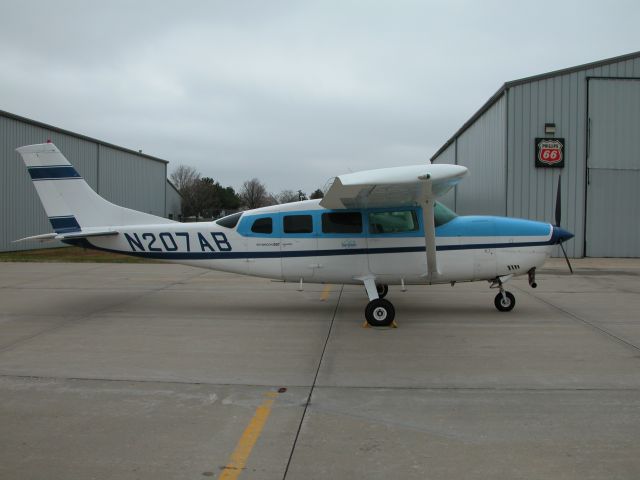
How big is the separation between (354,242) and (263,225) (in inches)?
69.3

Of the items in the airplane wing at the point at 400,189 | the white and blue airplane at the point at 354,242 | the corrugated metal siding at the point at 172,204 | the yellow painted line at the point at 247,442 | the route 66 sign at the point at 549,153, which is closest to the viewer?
the yellow painted line at the point at 247,442

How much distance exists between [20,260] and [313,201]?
15972 millimetres

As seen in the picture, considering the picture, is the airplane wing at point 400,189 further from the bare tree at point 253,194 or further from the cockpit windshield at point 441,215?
the bare tree at point 253,194

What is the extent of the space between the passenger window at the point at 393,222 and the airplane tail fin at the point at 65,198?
4498 mm

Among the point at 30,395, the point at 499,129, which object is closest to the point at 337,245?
the point at 30,395

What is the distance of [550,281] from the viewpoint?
47.0ft

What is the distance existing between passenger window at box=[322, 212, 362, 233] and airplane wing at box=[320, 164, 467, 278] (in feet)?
0.80

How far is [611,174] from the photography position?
835 inches

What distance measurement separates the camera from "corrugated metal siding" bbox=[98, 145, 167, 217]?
1352 inches

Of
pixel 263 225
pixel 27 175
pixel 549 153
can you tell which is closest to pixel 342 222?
pixel 263 225

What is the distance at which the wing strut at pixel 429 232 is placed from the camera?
7.93m

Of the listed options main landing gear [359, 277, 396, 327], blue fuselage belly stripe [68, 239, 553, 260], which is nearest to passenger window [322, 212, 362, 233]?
blue fuselage belly stripe [68, 239, 553, 260]

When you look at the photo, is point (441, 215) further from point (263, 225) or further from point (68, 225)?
point (68, 225)

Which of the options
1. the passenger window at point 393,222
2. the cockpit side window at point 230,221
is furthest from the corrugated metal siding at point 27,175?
the passenger window at point 393,222
